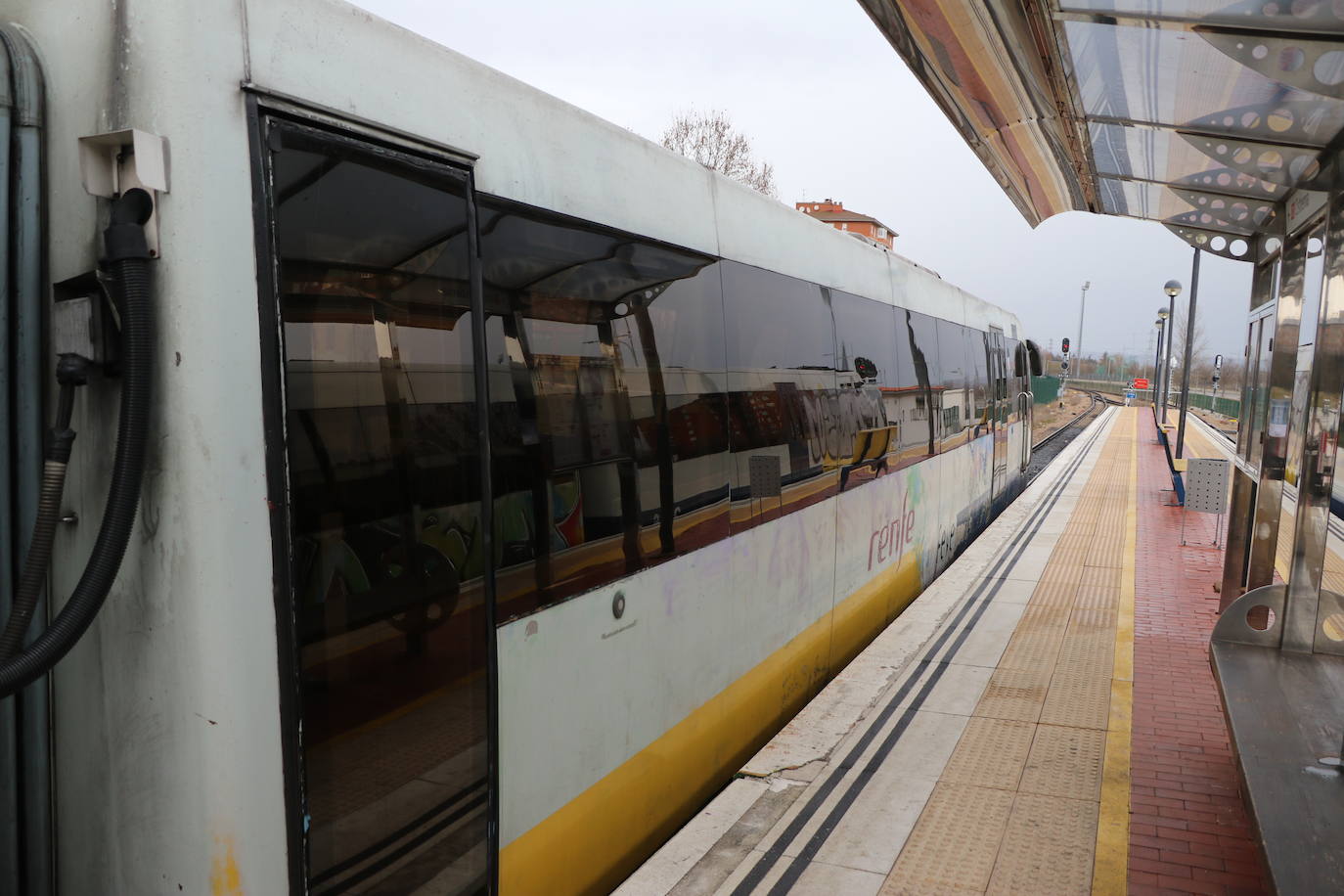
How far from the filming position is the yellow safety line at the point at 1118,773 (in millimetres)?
3963

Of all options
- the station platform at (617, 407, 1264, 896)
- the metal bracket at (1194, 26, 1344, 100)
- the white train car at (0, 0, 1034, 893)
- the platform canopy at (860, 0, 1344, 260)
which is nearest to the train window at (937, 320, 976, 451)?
the station platform at (617, 407, 1264, 896)

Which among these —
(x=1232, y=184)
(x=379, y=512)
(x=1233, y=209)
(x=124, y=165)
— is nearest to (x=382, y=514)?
(x=379, y=512)

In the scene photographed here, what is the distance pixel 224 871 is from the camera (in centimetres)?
213

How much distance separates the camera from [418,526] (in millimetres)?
2633

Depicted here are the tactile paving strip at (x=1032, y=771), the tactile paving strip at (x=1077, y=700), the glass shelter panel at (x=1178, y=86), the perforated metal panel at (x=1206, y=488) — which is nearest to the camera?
the glass shelter panel at (x=1178, y=86)

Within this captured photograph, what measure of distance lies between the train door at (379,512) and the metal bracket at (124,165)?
238 millimetres

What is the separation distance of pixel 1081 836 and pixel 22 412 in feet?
14.5

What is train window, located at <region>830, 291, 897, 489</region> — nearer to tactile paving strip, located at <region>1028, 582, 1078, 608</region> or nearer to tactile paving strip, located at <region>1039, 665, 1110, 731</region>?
tactile paving strip, located at <region>1039, 665, 1110, 731</region>

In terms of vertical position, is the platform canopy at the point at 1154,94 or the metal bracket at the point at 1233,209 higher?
the platform canopy at the point at 1154,94

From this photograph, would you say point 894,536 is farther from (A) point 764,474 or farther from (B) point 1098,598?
(A) point 764,474

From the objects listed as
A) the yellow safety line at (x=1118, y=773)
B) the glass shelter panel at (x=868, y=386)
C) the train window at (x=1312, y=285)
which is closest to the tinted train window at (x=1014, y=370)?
the yellow safety line at (x=1118, y=773)

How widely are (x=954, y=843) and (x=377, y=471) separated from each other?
3156mm

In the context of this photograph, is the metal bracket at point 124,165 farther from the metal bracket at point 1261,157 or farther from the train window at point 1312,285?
the train window at point 1312,285

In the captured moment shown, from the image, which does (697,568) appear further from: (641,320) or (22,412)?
(22,412)
